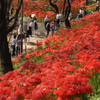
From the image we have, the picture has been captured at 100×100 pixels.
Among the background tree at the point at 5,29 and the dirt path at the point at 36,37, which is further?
the dirt path at the point at 36,37

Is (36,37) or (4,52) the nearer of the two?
(4,52)

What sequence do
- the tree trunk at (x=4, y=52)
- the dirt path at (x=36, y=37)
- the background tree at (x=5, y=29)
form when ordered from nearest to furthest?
the background tree at (x=5, y=29)
the tree trunk at (x=4, y=52)
the dirt path at (x=36, y=37)

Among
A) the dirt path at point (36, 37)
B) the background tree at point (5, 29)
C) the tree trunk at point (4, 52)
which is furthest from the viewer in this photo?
the dirt path at point (36, 37)

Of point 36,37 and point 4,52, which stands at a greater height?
point 4,52

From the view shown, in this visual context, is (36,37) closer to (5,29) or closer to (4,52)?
(4,52)

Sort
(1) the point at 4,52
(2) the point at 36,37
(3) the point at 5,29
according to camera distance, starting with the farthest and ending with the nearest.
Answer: (2) the point at 36,37 < (1) the point at 4,52 < (3) the point at 5,29

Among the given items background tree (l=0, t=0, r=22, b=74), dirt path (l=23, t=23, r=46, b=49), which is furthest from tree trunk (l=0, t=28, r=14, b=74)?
dirt path (l=23, t=23, r=46, b=49)

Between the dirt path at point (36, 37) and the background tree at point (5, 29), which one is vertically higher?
the background tree at point (5, 29)

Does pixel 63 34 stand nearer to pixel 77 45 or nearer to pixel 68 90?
pixel 77 45

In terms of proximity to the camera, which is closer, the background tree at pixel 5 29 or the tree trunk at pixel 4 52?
the background tree at pixel 5 29

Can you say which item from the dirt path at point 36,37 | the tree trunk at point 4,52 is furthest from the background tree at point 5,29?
the dirt path at point 36,37

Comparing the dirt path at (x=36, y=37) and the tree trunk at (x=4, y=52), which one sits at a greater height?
the tree trunk at (x=4, y=52)

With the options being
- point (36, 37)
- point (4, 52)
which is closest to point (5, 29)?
point (4, 52)

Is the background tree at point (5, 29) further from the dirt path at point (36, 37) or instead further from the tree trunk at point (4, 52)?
the dirt path at point (36, 37)
